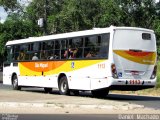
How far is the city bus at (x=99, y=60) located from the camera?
2189cm

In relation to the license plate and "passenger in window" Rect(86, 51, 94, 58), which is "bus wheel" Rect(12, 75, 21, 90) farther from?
the license plate

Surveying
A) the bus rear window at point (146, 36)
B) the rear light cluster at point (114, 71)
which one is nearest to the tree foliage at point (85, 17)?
the bus rear window at point (146, 36)

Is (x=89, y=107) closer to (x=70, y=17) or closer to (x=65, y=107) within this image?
(x=65, y=107)

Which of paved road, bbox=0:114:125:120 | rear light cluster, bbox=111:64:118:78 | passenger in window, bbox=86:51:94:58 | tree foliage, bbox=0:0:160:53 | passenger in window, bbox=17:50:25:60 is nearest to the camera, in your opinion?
paved road, bbox=0:114:125:120

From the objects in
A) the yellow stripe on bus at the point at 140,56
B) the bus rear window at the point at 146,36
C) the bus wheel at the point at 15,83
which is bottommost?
the bus wheel at the point at 15,83

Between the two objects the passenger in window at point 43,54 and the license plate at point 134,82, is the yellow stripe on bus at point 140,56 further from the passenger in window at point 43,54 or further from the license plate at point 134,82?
the passenger in window at point 43,54

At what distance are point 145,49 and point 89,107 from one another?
6.38 metres

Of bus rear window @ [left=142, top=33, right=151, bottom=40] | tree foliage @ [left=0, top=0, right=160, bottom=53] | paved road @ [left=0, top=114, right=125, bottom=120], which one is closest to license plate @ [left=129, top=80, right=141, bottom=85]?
bus rear window @ [left=142, top=33, right=151, bottom=40]

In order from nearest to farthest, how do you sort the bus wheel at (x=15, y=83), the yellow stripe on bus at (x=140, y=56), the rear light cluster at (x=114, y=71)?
the rear light cluster at (x=114, y=71)
the yellow stripe on bus at (x=140, y=56)
the bus wheel at (x=15, y=83)

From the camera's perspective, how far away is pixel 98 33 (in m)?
22.5

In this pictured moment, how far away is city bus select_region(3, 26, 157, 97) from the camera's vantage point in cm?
2189

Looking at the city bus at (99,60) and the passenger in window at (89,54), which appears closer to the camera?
the city bus at (99,60)

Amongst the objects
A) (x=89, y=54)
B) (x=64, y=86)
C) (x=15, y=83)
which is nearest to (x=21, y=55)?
(x=15, y=83)

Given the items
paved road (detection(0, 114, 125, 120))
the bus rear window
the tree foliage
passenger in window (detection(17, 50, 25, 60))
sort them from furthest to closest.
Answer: the tree foliage
passenger in window (detection(17, 50, 25, 60))
the bus rear window
paved road (detection(0, 114, 125, 120))
